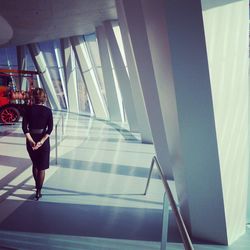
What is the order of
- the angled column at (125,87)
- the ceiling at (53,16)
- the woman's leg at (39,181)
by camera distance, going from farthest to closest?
1. the ceiling at (53,16)
2. the angled column at (125,87)
3. the woman's leg at (39,181)

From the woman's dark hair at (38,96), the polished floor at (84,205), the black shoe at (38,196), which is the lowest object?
the polished floor at (84,205)

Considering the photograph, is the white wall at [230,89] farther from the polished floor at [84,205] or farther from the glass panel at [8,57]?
the glass panel at [8,57]

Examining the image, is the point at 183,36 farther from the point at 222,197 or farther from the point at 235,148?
the point at 222,197

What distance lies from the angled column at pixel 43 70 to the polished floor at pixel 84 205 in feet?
61.8

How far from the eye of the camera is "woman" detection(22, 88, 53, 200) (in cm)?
450

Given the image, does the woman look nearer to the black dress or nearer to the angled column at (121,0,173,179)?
the black dress

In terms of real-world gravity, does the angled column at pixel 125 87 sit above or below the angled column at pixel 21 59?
below

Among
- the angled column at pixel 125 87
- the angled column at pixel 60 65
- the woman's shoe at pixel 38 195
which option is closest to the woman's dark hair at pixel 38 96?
the woman's shoe at pixel 38 195

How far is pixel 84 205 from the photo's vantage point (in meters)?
4.60

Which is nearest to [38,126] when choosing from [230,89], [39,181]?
[39,181]

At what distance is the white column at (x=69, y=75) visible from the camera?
2302 centimetres

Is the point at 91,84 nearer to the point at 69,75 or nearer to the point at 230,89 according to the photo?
the point at 69,75

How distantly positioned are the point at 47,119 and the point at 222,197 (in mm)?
2908

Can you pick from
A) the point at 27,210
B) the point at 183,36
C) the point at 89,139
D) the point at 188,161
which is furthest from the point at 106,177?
the point at 89,139
